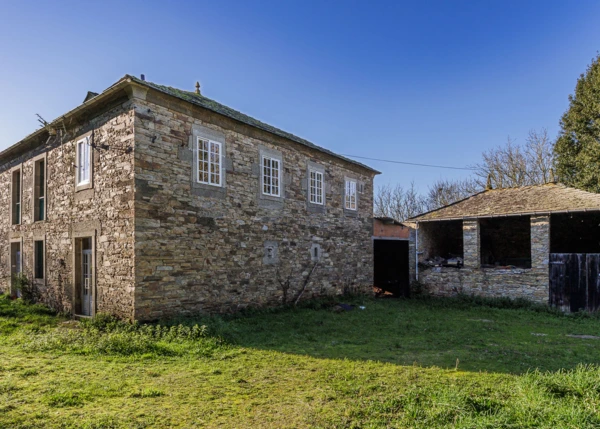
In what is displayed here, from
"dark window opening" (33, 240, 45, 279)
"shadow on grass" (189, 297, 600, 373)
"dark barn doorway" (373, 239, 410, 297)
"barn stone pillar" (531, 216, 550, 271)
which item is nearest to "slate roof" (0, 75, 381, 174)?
"dark window opening" (33, 240, 45, 279)

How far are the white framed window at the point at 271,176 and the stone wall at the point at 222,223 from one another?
0.26m

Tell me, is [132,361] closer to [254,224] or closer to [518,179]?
[254,224]

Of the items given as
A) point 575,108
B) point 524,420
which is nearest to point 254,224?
point 524,420

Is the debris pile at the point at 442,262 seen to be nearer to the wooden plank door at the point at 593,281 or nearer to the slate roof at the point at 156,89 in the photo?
the wooden plank door at the point at 593,281

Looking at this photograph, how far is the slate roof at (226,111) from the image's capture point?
9.35m

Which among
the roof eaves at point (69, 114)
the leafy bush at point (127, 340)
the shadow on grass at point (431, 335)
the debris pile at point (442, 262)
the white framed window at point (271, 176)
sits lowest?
the shadow on grass at point (431, 335)

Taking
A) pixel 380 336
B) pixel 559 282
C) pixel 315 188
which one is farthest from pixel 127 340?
pixel 559 282

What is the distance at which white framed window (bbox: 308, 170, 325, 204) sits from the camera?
45.9 feet

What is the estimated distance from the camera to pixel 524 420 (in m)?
4.12

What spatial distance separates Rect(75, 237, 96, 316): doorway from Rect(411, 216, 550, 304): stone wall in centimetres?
1264

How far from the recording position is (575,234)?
17.8 meters

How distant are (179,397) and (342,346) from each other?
149 inches

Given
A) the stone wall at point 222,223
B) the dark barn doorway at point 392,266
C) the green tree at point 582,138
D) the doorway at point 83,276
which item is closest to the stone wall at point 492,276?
the dark barn doorway at point 392,266

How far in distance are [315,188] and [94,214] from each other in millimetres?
7523
